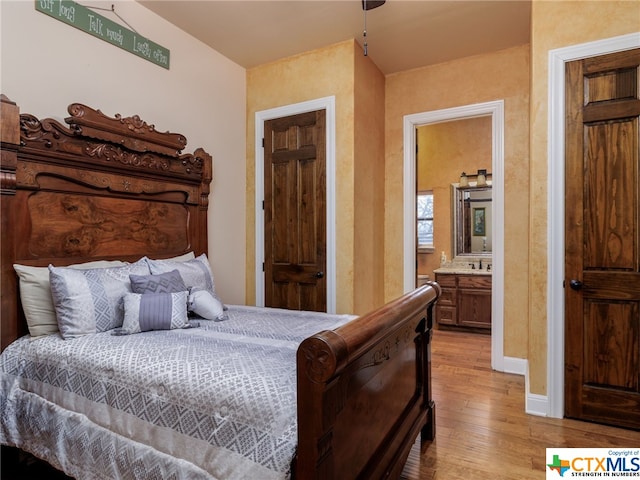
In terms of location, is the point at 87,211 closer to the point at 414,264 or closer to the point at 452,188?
the point at 414,264

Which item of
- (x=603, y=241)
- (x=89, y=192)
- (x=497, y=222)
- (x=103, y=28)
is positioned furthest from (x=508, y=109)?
(x=89, y=192)

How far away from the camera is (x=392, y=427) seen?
1.76 m

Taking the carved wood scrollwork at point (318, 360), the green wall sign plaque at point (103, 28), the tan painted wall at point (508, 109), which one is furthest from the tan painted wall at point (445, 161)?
the carved wood scrollwork at point (318, 360)

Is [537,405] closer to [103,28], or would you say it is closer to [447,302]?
[447,302]

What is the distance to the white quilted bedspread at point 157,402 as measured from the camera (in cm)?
121

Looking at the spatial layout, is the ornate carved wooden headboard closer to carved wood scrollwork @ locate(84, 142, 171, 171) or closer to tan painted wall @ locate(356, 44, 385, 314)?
carved wood scrollwork @ locate(84, 142, 171, 171)

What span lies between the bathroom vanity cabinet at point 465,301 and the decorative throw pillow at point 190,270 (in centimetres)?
333

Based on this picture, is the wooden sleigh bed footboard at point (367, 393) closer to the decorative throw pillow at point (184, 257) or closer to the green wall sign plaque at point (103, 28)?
the decorative throw pillow at point (184, 257)

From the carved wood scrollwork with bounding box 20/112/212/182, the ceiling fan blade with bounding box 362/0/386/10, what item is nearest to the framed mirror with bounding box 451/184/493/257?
the ceiling fan blade with bounding box 362/0/386/10

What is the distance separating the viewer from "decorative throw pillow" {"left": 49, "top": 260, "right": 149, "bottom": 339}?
191 cm

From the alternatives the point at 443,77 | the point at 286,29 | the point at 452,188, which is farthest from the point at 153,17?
the point at 452,188

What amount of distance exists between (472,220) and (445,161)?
3.07 ft

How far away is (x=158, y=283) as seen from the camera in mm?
2229

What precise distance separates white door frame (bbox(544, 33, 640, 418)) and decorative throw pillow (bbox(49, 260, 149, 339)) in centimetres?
271
